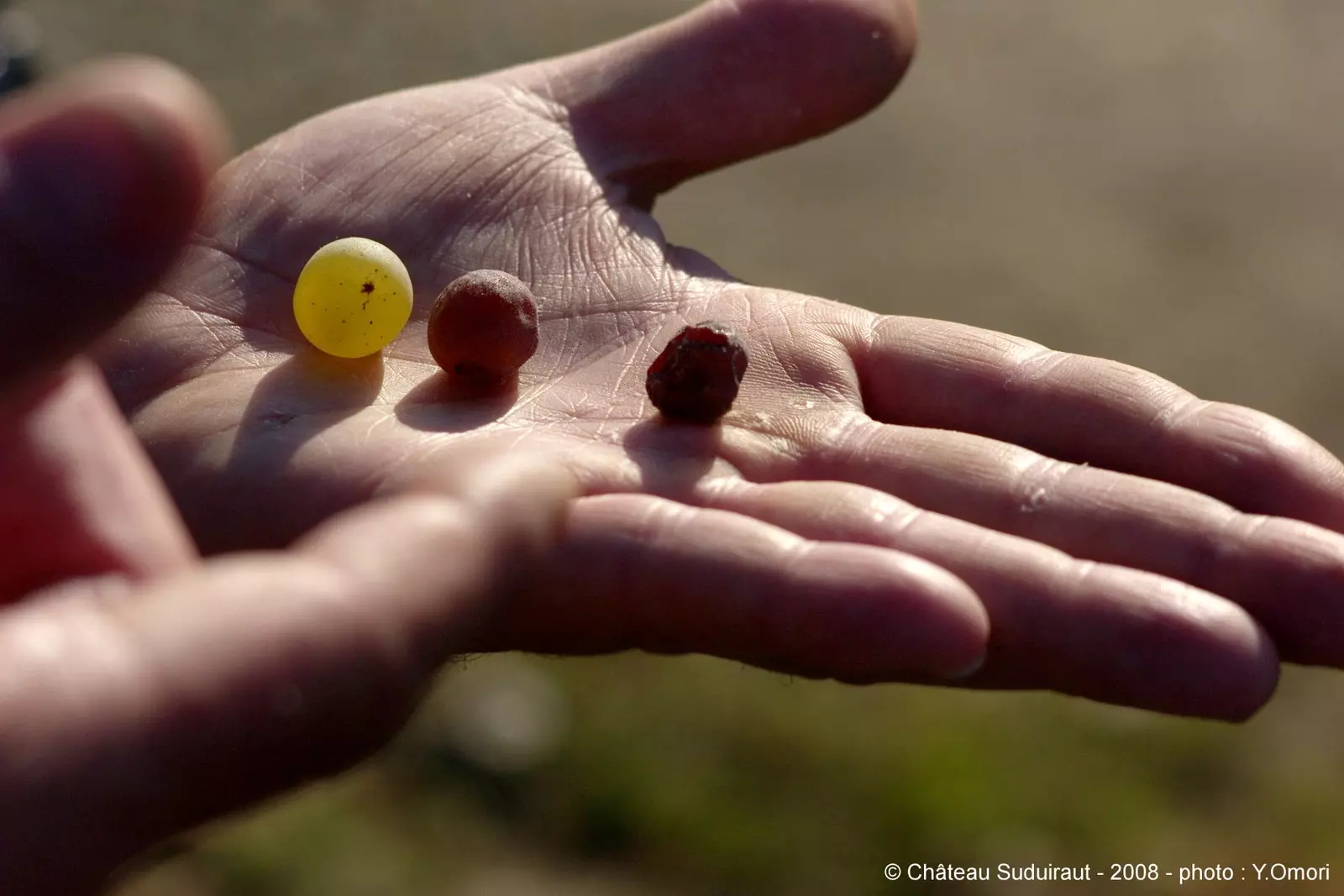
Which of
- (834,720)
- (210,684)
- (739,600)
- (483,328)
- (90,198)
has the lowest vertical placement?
(834,720)

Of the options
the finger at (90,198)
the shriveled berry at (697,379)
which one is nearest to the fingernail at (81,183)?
the finger at (90,198)

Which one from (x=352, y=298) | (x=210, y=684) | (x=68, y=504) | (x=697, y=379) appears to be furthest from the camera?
(x=352, y=298)

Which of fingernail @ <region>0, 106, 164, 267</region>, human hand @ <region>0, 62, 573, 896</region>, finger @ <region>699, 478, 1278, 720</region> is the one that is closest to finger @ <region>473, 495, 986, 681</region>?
finger @ <region>699, 478, 1278, 720</region>

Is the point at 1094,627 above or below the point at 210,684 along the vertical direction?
below

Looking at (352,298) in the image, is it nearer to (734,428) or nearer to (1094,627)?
(734,428)

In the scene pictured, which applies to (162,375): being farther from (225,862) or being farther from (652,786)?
(652,786)

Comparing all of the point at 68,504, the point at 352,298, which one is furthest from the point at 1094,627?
the point at 352,298

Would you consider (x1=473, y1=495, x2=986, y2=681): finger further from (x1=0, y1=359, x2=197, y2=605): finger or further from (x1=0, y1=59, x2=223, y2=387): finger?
(x1=0, y1=59, x2=223, y2=387): finger
